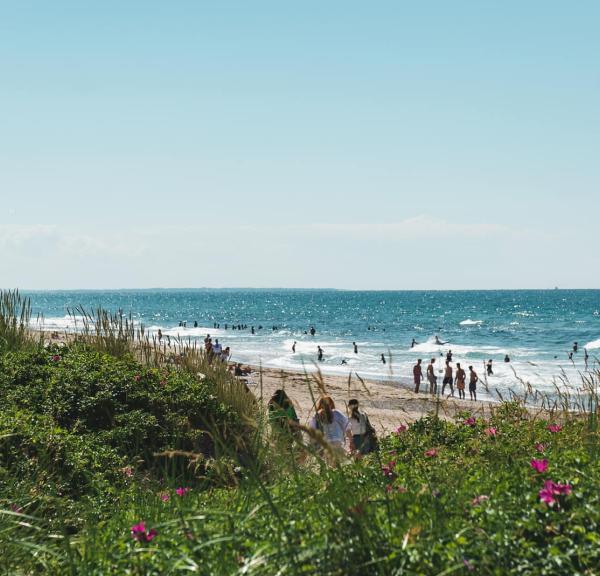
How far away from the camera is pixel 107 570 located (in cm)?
359

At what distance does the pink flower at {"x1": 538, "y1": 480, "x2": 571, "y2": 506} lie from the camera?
357 centimetres

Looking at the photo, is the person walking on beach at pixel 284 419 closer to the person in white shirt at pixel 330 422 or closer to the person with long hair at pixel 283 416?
the person with long hair at pixel 283 416

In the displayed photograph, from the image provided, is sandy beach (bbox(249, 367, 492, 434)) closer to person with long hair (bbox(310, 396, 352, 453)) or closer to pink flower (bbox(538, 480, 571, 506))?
person with long hair (bbox(310, 396, 352, 453))

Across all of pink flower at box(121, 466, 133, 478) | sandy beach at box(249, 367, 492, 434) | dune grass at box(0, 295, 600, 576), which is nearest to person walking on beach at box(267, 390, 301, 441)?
dune grass at box(0, 295, 600, 576)

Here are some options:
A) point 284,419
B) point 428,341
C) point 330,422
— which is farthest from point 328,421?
point 428,341

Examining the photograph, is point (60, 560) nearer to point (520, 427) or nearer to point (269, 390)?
point (520, 427)

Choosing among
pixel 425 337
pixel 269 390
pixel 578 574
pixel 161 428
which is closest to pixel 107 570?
pixel 578 574

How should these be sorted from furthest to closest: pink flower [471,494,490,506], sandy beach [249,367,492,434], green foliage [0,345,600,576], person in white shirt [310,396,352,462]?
sandy beach [249,367,492,434] < person in white shirt [310,396,352,462] < pink flower [471,494,490,506] < green foliage [0,345,600,576]

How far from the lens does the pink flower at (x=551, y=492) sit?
3.57 metres

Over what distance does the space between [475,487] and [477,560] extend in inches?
34.0

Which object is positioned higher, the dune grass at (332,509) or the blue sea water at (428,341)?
the dune grass at (332,509)

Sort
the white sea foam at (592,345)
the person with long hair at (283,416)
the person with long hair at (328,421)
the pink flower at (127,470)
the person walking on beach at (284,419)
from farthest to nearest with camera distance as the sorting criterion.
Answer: the white sea foam at (592,345), the pink flower at (127,470), the person with long hair at (328,421), the person with long hair at (283,416), the person walking on beach at (284,419)

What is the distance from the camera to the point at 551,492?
360 centimetres

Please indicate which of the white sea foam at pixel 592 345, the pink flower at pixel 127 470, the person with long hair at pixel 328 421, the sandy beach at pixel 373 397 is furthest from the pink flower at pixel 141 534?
the white sea foam at pixel 592 345
